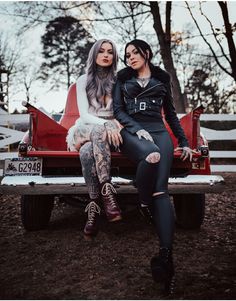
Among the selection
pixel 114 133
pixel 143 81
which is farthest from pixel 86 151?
pixel 143 81

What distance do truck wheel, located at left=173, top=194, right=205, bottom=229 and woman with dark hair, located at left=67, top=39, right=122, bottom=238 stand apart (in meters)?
1.04

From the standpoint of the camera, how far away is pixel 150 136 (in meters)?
2.42

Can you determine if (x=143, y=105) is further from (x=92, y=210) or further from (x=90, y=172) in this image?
(x=92, y=210)

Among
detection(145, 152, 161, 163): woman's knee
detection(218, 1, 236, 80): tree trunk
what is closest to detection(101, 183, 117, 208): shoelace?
detection(145, 152, 161, 163): woman's knee

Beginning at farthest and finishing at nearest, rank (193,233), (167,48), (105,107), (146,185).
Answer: (167,48), (193,233), (105,107), (146,185)

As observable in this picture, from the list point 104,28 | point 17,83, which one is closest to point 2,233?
point 104,28

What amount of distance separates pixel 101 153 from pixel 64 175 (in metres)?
0.53

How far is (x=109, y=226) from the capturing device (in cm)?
351

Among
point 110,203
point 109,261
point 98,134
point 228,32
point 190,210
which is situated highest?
point 228,32

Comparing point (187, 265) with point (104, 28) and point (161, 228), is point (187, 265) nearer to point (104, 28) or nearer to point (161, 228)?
point (161, 228)

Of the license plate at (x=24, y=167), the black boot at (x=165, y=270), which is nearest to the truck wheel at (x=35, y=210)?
the license plate at (x=24, y=167)

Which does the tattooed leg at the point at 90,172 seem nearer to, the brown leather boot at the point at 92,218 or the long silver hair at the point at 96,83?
the brown leather boot at the point at 92,218

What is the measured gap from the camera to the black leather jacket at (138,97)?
8.45 feet

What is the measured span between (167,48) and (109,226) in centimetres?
756
